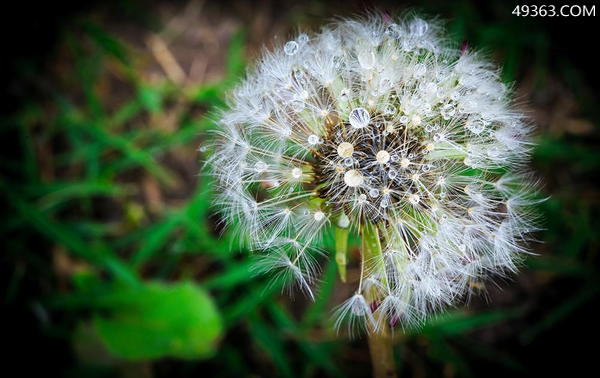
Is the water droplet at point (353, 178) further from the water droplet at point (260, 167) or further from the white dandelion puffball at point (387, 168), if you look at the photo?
the water droplet at point (260, 167)

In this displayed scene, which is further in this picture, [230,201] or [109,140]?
[109,140]

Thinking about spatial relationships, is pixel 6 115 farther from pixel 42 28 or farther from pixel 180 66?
pixel 180 66

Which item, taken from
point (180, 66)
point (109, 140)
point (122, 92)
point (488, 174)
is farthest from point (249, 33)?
point (488, 174)

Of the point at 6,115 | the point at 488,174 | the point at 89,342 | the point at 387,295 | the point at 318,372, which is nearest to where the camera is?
the point at 387,295

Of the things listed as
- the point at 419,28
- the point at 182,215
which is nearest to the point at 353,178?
the point at 419,28

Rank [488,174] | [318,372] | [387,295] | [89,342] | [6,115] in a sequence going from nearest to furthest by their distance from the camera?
[387,295], [488,174], [89,342], [318,372], [6,115]

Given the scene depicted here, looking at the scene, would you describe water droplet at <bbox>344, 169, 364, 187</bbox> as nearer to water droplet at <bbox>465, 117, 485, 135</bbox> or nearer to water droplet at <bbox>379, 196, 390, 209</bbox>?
water droplet at <bbox>379, 196, 390, 209</bbox>

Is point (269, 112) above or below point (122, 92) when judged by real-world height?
below

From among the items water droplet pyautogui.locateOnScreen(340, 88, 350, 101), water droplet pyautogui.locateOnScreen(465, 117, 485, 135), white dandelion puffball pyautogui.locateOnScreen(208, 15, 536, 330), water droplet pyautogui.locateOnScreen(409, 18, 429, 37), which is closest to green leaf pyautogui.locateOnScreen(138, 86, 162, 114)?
white dandelion puffball pyautogui.locateOnScreen(208, 15, 536, 330)
